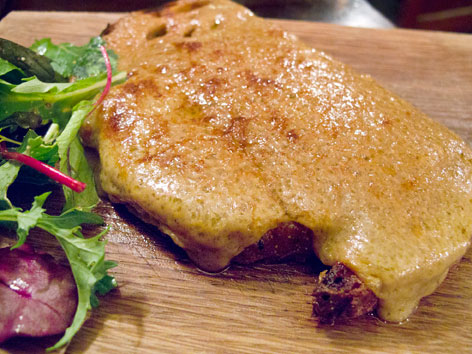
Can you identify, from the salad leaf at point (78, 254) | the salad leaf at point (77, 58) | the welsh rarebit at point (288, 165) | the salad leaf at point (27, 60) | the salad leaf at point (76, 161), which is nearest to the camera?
the salad leaf at point (78, 254)

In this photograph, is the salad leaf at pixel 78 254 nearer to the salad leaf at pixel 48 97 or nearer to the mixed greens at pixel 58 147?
the mixed greens at pixel 58 147

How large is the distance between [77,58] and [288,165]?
1.48 m

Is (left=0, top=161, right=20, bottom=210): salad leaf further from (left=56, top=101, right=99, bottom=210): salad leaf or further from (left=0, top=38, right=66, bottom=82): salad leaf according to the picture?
(left=0, top=38, right=66, bottom=82): salad leaf

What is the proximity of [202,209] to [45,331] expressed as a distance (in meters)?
0.76

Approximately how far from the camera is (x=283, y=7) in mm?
4711

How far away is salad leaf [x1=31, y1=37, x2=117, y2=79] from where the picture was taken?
2.54m

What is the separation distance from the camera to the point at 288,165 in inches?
78.0

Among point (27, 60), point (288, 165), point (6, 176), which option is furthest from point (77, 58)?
point (288, 165)

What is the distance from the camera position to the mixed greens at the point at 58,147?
5.74 feet

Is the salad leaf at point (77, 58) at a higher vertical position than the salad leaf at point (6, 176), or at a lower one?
higher

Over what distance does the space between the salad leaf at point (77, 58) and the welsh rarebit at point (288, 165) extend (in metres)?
0.25

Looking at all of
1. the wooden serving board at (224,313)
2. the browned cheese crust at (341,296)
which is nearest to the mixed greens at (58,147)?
the wooden serving board at (224,313)

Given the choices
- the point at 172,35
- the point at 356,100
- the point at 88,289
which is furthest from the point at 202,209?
the point at 172,35

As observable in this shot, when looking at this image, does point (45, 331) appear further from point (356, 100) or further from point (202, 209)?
point (356, 100)
